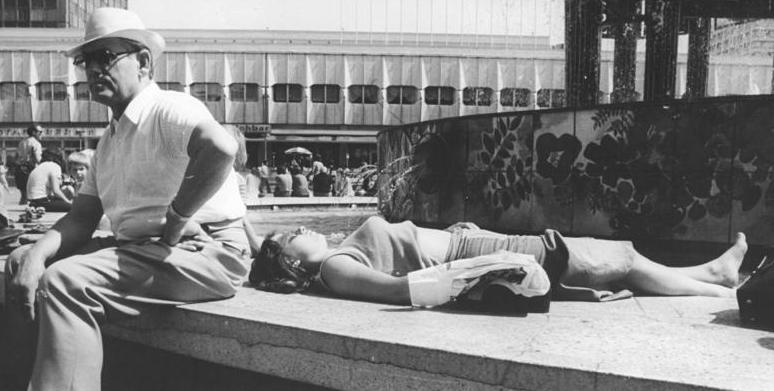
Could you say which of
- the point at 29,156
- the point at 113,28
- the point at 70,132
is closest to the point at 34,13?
the point at 70,132

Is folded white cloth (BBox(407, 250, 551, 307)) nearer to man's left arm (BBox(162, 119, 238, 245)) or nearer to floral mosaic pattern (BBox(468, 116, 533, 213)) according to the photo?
man's left arm (BBox(162, 119, 238, 245))

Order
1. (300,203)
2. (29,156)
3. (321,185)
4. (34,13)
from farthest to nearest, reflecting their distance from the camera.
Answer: (34,13) → (321,185) → (300,203) → (29,156)

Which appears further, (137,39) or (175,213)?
(137,39)

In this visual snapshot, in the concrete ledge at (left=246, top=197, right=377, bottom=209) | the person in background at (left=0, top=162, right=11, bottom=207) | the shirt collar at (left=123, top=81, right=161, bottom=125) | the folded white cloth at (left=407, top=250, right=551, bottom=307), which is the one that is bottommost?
the concrete ledge at (left=246, top=197, right=377, bottom=209)

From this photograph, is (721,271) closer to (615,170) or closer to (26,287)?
(615,170)

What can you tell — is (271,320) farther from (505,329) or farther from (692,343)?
(692,343)

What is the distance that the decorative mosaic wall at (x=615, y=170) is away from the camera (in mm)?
5680

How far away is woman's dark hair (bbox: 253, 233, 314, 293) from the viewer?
11.2ft

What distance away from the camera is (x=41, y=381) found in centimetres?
233

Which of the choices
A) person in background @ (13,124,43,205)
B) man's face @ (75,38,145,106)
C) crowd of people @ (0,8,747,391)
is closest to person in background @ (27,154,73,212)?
person in background @ (13,124,43,205)

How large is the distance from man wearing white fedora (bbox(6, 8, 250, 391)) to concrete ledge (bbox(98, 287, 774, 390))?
210 mm

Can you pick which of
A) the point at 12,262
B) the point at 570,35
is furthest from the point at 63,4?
the point at 12,262

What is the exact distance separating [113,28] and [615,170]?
15.9ft

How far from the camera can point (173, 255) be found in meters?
2.78
